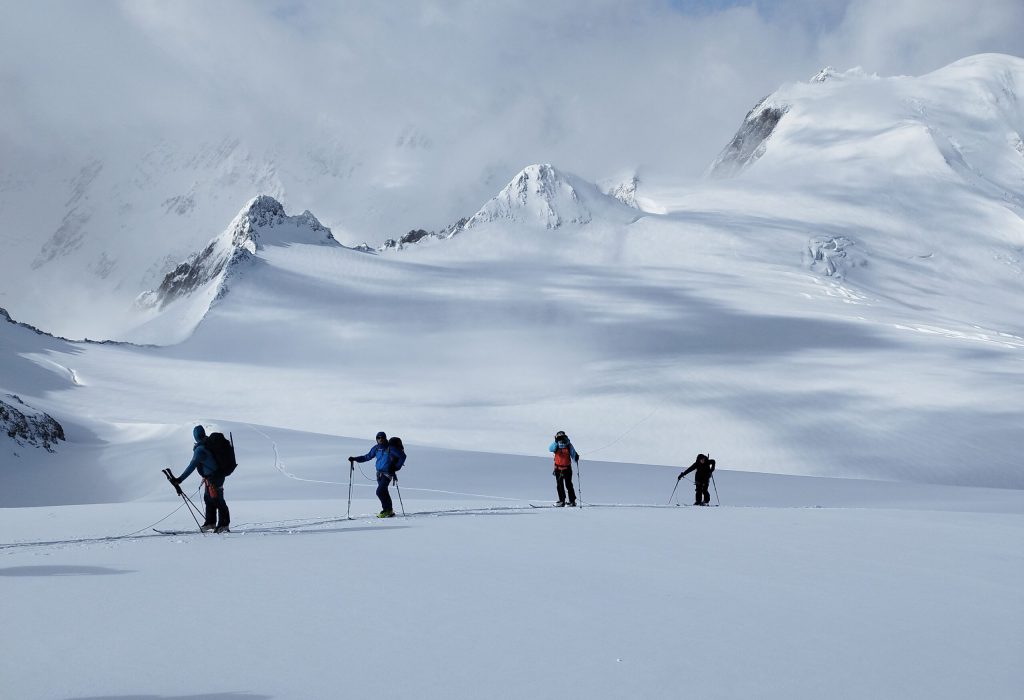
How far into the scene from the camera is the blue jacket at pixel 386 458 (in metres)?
12.8

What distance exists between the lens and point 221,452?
11.2 meters

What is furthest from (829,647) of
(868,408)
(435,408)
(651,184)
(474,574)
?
(651,184)

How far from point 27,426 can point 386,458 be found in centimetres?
2230

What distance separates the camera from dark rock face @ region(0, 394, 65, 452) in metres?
28.2

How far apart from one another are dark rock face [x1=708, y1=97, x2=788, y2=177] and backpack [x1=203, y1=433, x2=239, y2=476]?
6166 inches

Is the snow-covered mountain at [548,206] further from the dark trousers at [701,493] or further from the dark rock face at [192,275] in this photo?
the dark trousers at [701,493]

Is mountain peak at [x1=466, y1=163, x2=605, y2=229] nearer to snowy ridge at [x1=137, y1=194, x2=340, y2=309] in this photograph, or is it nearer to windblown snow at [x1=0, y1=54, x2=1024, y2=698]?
windblown snow at [x1=0, y1=54, x2=1024, y2=698]

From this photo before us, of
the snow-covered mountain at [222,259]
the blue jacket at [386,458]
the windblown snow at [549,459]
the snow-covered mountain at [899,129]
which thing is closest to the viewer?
the windblown snow at [549,459]

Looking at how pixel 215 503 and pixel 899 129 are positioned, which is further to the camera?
pixel 899 129

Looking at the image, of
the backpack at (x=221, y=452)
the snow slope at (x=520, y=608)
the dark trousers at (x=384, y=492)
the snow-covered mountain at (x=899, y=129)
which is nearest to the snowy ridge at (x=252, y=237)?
the dark trousers at (x=384, y=492)

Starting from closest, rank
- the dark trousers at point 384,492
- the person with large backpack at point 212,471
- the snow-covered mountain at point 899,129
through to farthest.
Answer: the person with large backpack at point 212,471 < the dark trousers at point 384,492 < the snow-covered mountain at point 899,129

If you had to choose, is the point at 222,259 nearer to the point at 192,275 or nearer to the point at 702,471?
the point at 192,275

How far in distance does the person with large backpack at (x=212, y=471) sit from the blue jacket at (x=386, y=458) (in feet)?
7.25

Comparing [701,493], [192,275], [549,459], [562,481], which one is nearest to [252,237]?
[192,275]
